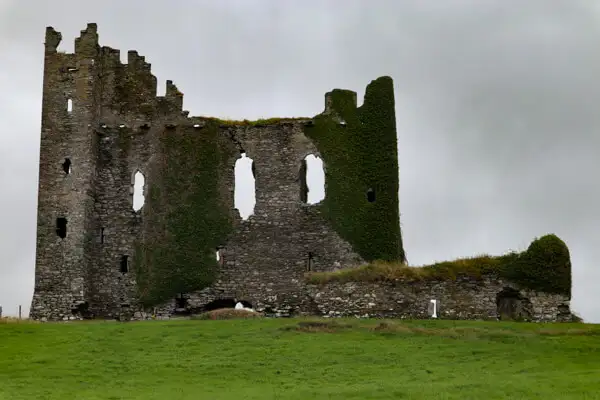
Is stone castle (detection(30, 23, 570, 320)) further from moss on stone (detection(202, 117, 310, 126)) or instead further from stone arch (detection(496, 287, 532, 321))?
stone arch (detection(496, 287, 532, 321))

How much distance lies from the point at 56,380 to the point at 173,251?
904 inches

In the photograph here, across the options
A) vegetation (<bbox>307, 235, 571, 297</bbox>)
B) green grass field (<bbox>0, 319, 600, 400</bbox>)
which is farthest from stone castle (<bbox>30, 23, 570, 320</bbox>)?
green grass field (<bbox>0, 319, 600, 400</bbox>)

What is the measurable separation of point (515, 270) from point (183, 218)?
18.1 metres

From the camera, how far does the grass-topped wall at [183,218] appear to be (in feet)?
186

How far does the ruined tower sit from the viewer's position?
56188 mm

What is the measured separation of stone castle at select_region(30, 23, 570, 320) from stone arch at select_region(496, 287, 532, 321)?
818 cm

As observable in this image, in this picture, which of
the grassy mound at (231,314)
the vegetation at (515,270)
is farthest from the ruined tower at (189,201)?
the vegetation at (515,270)

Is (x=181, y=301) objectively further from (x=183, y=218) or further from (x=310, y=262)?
(x=310, y=262)

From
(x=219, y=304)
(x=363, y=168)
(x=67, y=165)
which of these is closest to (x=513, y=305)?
(x=363, y=168)

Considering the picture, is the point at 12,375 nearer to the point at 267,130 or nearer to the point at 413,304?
the point at 413,304

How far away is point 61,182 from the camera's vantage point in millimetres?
57375

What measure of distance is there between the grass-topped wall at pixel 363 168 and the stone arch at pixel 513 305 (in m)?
8.12

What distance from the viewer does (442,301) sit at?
46.6 m

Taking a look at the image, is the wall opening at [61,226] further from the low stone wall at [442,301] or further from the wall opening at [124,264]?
the low stone wall at [442,301]
